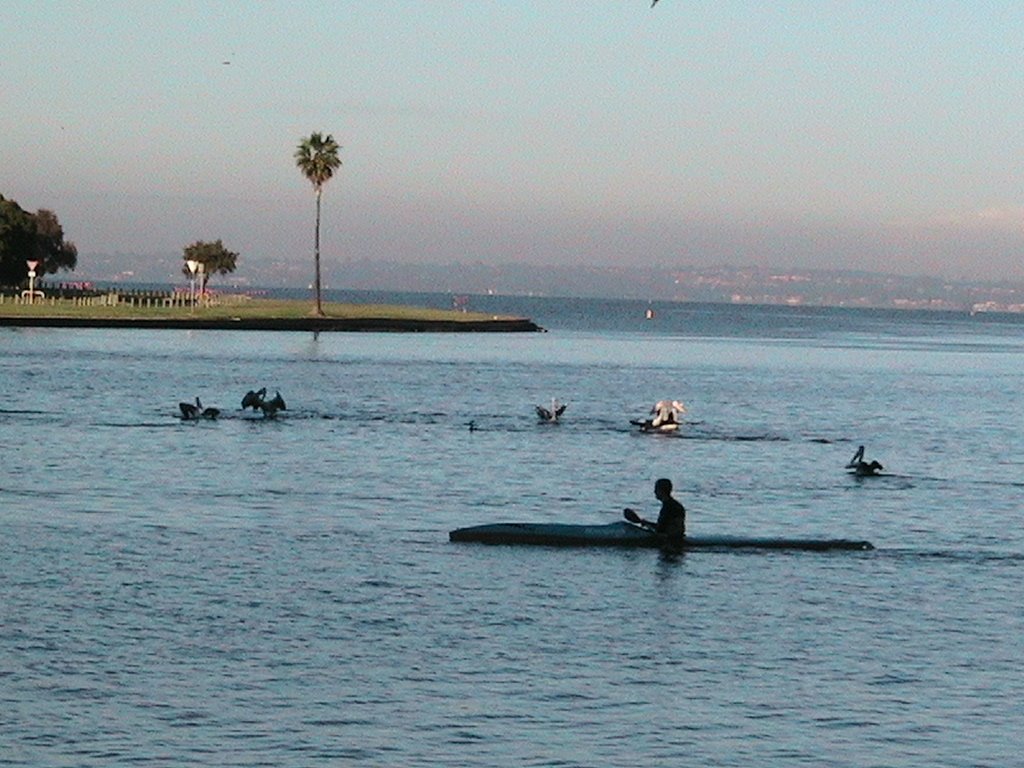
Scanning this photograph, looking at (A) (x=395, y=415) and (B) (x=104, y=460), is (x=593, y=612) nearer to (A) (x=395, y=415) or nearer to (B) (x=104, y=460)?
(B) (x=104, y=460)

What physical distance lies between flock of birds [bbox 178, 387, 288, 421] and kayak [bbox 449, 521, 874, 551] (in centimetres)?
3457

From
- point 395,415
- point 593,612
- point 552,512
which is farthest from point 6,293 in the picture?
point 593,612

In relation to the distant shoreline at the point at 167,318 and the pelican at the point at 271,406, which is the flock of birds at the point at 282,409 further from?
the distant shoreline at the point at 167,318

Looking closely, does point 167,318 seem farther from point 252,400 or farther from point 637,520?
point 637,520

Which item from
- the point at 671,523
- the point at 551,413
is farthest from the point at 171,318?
the point at 671,523

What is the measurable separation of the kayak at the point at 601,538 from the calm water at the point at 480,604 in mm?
652

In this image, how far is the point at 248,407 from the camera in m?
78.9

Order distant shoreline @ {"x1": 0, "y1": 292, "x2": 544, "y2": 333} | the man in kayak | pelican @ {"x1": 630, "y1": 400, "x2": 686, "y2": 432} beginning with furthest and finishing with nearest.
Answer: distant shoreline @ {"x1": 0, "y1": 292, "x2": 544, "y2": 333}, pelican @ {"x1": 630, "y1": 400, "x2": 686, "y2": 432}, the man in kayak

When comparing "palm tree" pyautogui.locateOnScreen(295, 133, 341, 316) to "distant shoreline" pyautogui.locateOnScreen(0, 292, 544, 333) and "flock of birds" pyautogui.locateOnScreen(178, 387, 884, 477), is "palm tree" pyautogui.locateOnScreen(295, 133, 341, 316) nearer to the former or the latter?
"distant shoreline" pyautogui.locateOnScreen(0, 292, 544, 333)

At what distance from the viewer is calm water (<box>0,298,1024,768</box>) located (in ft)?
76.4

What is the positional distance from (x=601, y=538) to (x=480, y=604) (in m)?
7.77

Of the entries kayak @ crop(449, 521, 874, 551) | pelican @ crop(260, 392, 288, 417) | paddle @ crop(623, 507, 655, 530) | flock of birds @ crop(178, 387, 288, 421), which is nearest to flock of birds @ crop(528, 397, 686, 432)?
pelican @ crop(260, 392, 288, 417)

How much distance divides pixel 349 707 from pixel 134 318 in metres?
154

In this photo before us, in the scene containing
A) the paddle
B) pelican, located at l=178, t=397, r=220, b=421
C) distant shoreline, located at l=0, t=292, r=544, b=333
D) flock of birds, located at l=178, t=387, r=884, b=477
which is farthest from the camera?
distant shoreline, located at l=0, t=292, r=544, b=333
